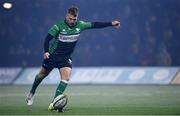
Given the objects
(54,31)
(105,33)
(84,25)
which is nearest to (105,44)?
(105,33)

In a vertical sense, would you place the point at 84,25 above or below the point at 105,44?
above

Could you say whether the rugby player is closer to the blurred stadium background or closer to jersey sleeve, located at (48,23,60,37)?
jersey sleeve, located at (48,23,60,37)

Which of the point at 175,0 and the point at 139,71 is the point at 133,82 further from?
the point at 175,0

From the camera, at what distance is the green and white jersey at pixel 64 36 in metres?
13.2

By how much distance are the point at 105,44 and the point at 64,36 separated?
40.1 ft

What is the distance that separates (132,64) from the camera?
81.4 ft

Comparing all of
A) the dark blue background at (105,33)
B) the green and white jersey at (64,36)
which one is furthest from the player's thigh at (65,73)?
the dark blue background at (105,33)

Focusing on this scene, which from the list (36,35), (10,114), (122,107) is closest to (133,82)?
(36,35)

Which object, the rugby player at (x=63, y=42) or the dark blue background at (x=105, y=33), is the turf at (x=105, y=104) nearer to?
the rugby player at (x=63, y=42)

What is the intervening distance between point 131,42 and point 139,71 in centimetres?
172

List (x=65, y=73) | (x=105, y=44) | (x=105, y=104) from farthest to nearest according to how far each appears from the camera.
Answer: (x=105, y=44), (x=105, y=104), (x=65, y=73)

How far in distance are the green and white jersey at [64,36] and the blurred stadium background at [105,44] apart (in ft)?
30.6

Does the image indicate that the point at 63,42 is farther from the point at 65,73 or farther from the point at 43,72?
the point at 43,72

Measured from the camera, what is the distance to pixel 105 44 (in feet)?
83.6
